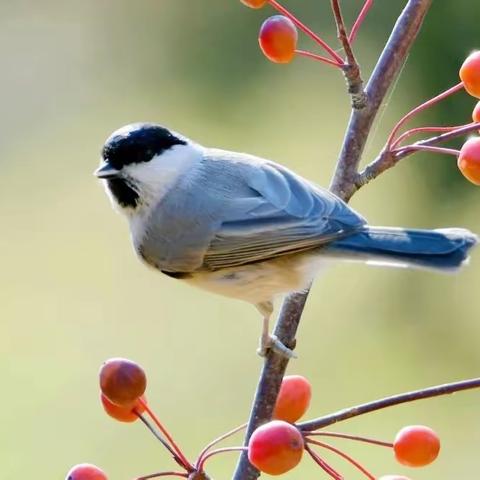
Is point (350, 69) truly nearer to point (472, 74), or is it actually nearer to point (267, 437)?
point (472, 74)

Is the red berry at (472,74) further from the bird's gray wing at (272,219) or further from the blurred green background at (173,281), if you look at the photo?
the blurred green background at (173,281)

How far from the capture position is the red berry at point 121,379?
4.21 ft

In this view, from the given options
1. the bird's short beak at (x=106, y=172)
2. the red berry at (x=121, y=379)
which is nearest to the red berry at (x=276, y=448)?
the red berry at (x=121, y=379)

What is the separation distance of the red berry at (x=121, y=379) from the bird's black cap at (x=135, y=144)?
59 cm

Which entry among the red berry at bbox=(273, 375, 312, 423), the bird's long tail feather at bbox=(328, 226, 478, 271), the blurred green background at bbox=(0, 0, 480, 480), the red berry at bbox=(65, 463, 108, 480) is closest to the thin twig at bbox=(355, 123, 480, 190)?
the bird's long tail feather at bbox=(328, 226, 478, 271)

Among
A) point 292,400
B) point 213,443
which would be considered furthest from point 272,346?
point 213,443

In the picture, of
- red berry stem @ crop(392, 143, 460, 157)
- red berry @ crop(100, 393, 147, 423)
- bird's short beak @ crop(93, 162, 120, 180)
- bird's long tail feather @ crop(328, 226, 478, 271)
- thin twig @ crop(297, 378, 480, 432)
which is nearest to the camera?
thin twig @ crop(297, 378, 480, 432)

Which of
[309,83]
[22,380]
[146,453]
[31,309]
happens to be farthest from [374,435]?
[309,83]

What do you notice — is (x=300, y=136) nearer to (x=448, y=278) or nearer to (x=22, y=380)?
(x=448, y=278)

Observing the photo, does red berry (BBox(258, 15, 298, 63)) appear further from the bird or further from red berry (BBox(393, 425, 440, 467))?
red berry (BBox(393, 425, 440, 467))

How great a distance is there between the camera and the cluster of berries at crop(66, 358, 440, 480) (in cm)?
123

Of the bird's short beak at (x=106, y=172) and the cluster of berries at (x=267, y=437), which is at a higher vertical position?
the bird's short beak at (x=106, y=172)

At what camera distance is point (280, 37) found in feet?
5.15

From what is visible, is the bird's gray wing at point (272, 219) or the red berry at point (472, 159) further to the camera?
the bird's gray wing at point (272, 219)
